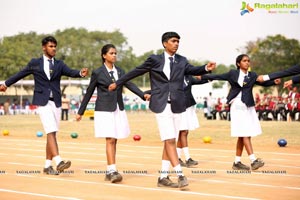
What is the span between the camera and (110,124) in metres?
11.3

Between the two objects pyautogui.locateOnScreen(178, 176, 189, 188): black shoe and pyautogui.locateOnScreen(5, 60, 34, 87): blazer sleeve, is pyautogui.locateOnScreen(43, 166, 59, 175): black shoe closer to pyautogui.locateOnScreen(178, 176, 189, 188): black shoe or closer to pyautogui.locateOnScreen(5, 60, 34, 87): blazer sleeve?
pyautogui.locateOnScreen(5, 60, 34, 87): blazer sleeve

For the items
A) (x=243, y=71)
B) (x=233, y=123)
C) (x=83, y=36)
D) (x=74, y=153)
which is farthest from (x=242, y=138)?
(x=83, y=36)

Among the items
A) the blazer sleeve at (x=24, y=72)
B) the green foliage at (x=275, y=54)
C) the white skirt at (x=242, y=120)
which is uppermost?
the green foliage at (x=275, y=54)

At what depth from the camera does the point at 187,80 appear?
14.3 metres

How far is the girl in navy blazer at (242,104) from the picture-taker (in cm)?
1289

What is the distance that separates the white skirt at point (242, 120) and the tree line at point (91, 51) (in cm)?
5338

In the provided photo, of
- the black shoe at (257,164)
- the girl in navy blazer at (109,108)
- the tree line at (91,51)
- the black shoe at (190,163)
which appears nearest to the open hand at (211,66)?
the girl in navy blazer at (109,108)

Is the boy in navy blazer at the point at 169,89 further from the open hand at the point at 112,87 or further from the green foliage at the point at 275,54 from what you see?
the green foliage at the point at 275,54

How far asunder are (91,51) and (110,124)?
261ft

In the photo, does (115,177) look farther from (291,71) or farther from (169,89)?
(291,71)

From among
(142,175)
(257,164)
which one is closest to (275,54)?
(257,164)

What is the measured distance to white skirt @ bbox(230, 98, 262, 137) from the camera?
1292cm

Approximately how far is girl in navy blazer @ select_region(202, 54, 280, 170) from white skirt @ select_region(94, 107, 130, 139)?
254cm

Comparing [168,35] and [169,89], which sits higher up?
[168,35]
